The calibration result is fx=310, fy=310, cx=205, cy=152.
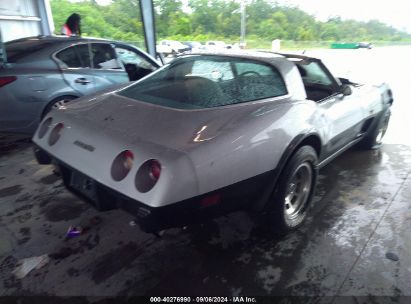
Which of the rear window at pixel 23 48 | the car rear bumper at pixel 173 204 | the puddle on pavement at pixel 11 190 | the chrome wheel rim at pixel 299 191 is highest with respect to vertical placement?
the rear window at pixel 23 48

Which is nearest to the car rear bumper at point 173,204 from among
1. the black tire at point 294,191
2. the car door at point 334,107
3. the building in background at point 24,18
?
the black tire at point 294,191

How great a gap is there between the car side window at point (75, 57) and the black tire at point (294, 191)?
3.28m

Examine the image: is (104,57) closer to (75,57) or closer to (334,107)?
(75,57)

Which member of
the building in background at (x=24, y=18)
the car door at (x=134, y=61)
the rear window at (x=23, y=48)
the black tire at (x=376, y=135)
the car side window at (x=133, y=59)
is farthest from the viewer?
the building in background at (x=24, y=18)

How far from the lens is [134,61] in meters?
5.16

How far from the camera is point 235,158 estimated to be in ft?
5.92

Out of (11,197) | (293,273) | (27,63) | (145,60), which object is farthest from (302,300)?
(145,60)

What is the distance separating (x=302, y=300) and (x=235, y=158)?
956 mm

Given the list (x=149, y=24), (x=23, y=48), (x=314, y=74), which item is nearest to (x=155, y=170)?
(x=314, y=74)

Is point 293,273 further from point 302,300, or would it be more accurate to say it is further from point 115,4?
point 115,4

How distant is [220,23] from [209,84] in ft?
108

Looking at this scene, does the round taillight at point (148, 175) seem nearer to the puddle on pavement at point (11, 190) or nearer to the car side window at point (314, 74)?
the puddle on pavement at point (11, 190)

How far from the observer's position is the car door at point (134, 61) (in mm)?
4801

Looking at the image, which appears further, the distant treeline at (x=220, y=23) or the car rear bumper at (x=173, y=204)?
the distant treeline at (x=220, y=23)
